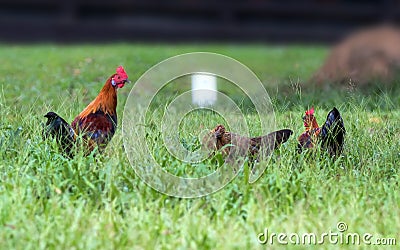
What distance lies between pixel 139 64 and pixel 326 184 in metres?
5.37

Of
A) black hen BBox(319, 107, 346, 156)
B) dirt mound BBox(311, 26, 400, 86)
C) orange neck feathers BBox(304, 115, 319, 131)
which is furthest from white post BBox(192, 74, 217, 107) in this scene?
dirt mound BBox(311, 26, 400, 86)

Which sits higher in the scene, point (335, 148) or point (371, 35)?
point (371, 35)

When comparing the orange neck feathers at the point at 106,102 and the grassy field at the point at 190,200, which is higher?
the orange neck feathers at the point at 106,102

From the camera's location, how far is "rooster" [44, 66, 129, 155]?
17.3 ft

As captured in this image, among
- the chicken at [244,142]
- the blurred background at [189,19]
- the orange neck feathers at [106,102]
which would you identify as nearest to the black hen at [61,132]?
the orange neck feathers at [106,102]

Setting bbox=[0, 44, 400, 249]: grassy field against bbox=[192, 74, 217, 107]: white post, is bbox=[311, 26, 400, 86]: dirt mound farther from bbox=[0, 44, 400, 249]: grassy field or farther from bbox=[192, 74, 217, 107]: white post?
bbox=[0, 44, 400, 249]: grassy field

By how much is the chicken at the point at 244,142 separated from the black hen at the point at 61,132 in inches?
32.8

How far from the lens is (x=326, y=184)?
4969 millimetres

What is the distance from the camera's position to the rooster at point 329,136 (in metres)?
5.41

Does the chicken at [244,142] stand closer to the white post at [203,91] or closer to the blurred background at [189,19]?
the white post at [203,91]

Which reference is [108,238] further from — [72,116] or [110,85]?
[72,116]

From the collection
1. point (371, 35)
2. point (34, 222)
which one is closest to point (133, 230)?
point (34, 222)

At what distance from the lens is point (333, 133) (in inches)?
214

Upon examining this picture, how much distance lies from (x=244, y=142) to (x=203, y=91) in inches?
33.0
